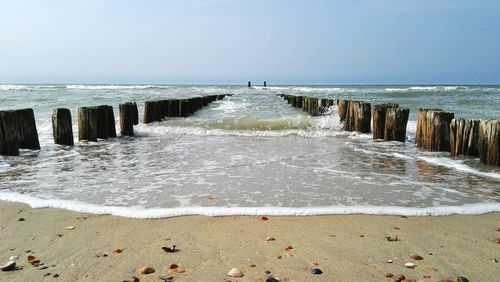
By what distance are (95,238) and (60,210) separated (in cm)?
94

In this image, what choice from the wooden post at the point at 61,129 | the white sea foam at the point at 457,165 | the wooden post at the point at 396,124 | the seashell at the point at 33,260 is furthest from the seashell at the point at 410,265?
the wooden post at the point at 61,129

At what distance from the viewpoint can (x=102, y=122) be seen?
364 inches

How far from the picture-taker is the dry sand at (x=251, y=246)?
2.46 meters

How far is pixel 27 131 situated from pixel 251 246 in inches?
237

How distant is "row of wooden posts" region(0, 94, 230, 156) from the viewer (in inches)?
274

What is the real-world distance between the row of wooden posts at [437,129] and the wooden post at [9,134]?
22.7 feet

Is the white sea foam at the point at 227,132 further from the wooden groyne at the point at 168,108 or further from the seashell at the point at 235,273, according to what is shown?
the seashell at the point at 235,273

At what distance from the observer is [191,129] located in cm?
1088

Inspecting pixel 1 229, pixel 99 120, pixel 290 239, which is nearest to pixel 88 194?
pixel 1 229

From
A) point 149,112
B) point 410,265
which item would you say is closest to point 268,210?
point 410,265

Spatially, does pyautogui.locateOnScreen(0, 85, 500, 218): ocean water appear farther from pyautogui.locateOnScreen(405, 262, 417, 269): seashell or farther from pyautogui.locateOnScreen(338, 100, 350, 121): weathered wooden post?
pyautogui.locateOnScreen(338, 100, 350, 121): weathered wooden post

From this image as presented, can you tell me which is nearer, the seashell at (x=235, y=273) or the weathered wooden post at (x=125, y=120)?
the seashell at (x=235, y=273)

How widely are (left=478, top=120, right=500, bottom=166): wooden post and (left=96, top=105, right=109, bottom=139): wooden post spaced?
7152 millimetres

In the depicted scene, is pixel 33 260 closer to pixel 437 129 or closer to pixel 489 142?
pixel 489 142
